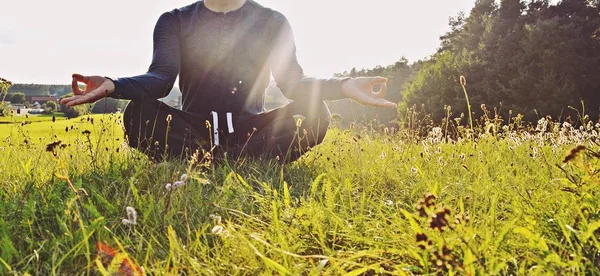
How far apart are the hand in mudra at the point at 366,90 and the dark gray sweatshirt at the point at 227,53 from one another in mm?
873

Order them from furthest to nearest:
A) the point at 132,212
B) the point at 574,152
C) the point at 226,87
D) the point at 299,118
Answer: the point at 226,87, the point at 299,118, the point at 132,212, the point at 574,152

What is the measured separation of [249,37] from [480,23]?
100 feet

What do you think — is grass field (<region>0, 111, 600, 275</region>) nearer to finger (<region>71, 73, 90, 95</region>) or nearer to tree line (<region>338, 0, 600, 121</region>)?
finger (<region>71, 73, 90, 95</region>)

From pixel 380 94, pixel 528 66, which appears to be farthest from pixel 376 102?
pixel 528 66

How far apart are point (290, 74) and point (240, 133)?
741 mm

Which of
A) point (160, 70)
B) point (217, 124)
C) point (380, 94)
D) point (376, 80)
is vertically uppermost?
point (160, 70)

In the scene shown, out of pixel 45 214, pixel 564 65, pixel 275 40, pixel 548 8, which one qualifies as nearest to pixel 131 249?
pixel 45 214

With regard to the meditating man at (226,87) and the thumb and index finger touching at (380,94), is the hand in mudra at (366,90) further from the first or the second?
the meditating man at (226,87)

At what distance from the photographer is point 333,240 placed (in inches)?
75.0

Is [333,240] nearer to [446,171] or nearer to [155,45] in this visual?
[446,171]

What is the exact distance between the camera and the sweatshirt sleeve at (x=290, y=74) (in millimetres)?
3746

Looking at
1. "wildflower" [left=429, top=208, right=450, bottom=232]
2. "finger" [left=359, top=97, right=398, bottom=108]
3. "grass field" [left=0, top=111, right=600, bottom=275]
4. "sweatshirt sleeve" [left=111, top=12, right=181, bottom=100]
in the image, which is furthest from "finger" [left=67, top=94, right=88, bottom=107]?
"wildflower" [left=429, top=208, right=450, bottom=232]

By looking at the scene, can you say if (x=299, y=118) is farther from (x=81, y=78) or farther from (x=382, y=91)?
(x=81, y=78)

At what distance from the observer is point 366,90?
327 cm
